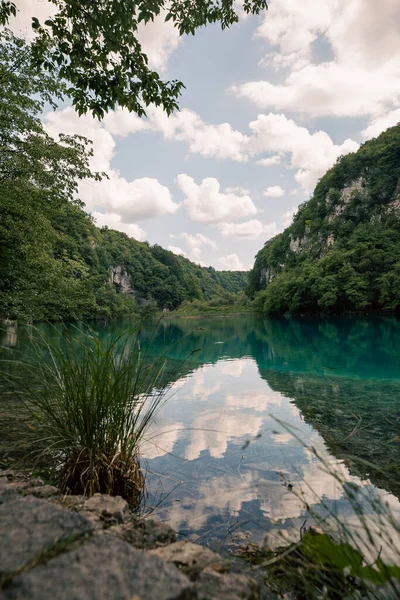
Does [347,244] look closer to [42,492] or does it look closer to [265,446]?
[265,446]

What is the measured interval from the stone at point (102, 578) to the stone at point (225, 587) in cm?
9

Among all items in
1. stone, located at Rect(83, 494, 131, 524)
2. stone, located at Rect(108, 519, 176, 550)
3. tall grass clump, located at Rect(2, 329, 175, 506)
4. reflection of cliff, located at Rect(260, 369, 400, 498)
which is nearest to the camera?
stone, located at Rect(108, 519, 176, 550)

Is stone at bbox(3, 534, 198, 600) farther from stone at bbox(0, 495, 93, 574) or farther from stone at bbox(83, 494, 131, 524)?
stone at bbox(83, 494, 131, 524)

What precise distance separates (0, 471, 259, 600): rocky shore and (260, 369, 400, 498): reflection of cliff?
114 cm

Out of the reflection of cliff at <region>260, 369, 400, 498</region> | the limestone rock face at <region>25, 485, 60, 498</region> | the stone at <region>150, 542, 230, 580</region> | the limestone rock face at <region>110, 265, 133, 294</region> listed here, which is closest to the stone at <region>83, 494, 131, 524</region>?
the limestone rock face at <region>25, 485, 60, 498</region>

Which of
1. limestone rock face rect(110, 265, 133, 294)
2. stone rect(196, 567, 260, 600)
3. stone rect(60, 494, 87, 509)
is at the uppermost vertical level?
limestone rock face rect(110, 265, 133, 294)

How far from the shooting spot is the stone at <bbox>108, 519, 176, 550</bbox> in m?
1.26

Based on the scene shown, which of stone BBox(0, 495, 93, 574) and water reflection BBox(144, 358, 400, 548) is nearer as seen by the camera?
stone BBox(0, 495, 93, 574)

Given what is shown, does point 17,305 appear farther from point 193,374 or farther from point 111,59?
point 111,59

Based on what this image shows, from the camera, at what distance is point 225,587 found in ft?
2.97

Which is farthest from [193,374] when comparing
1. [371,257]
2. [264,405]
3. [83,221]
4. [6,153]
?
[371,257]

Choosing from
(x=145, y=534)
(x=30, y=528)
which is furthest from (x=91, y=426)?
(x=30, y=528)

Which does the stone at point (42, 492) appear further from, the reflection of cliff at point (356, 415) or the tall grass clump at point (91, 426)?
the reflection of cliff at point (356, 415)

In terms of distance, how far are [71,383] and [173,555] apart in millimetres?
1379
